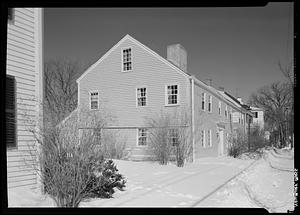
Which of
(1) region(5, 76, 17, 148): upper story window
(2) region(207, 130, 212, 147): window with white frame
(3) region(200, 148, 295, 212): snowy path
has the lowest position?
(3) region(200, 148, 295, 212): snowy path

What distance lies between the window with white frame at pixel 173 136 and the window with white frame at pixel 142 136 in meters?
1.67

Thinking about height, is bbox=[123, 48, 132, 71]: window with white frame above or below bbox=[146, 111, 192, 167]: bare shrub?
above

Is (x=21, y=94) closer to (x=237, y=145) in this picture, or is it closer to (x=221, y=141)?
(x=237, y=145)

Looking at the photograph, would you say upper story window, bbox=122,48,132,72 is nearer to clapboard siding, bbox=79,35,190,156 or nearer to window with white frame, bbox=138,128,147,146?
clapboard siding, bbox=79,35,190,156

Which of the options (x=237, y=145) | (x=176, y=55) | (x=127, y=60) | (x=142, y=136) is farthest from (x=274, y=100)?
(x=127, y=60)

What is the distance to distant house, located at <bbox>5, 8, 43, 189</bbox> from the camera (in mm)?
5031

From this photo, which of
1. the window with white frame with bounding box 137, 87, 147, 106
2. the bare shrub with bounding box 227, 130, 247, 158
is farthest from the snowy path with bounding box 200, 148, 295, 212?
the bare shrub with bounding box 227, 130, 247, 158

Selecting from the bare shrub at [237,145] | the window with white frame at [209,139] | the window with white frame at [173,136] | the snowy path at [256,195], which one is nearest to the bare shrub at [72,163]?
the snowy path at [256,195]

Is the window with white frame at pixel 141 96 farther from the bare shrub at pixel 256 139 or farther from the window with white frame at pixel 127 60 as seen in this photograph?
the bare shrub at pixel 256 139

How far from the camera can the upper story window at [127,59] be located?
13266mm

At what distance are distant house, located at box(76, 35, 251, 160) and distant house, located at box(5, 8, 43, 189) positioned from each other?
20.3 feet

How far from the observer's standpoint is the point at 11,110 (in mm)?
5145

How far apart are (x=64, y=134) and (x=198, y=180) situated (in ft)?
13.2
